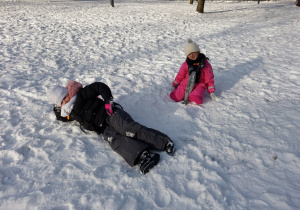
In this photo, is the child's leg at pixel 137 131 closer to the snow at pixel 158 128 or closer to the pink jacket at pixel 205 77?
the snow at pixel 158 128

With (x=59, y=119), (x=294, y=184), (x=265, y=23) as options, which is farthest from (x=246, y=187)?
(x=265, y=23)

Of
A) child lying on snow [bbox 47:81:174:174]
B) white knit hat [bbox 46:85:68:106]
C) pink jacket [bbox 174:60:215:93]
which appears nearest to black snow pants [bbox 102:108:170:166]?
child lying on snow [bbox 47:81:174:174]

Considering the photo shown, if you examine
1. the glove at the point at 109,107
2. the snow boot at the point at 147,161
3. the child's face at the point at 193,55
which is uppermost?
the child's face at the point at 193,55

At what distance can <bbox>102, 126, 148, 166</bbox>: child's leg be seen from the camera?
238 centimetres

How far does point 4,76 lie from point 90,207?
4120mm

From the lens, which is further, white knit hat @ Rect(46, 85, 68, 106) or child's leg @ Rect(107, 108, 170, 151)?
white knit hat @ Rect(46, 85, 68, 106)

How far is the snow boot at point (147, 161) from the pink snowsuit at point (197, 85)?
1574mm

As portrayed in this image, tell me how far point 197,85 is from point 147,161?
195 centimetres

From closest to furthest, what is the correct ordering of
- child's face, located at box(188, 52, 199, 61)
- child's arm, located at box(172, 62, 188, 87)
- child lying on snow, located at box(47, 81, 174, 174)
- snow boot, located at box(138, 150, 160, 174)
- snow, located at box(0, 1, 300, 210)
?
snow, located at box(0, 1, 300, 210)
snow boot, located at box(138, 150, 160, 174)
child lying on snow, located at box(47, 81, 174, 174)
child's face, located at box(188, 52, 199, 61)
child's arm, located at box(172, 62, 188, 87)

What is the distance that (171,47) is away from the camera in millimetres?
6512

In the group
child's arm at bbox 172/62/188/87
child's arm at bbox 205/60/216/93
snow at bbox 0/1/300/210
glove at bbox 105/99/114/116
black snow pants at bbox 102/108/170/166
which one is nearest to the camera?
snow at bbox 0/1/300/210

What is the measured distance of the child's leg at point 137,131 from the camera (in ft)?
8.29

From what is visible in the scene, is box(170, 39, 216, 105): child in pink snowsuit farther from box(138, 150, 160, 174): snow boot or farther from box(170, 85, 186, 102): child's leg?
box(138, 150, 160, 174): snow boot

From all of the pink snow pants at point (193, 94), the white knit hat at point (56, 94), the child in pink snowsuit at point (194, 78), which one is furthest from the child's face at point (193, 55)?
the white knit hat at point (56, 94)
